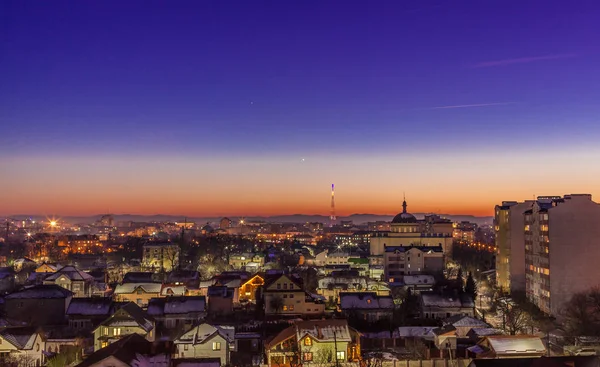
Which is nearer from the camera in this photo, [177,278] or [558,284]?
[558,284]

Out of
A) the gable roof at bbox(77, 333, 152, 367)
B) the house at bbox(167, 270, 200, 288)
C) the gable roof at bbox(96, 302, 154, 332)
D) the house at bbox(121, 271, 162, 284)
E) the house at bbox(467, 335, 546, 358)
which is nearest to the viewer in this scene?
the gable roof at bbox(77, 333, 152, 367)

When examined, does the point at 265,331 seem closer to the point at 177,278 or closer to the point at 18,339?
the point at 18,339

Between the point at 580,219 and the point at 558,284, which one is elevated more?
the point at 580,219

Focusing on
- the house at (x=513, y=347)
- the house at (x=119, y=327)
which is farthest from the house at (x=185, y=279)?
the house at (x=513, y=347)

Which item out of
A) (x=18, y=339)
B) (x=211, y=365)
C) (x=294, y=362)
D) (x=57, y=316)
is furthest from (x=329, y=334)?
(x=57, y=316)

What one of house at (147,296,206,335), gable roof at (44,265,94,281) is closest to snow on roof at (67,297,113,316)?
house at (147,296,206,335)

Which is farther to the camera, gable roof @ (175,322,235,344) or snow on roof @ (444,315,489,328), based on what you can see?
snow on roof @ (444,315,489,328)

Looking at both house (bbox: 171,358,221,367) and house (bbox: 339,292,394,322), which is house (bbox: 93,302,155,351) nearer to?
house (bbox: 171,358,221,367)
